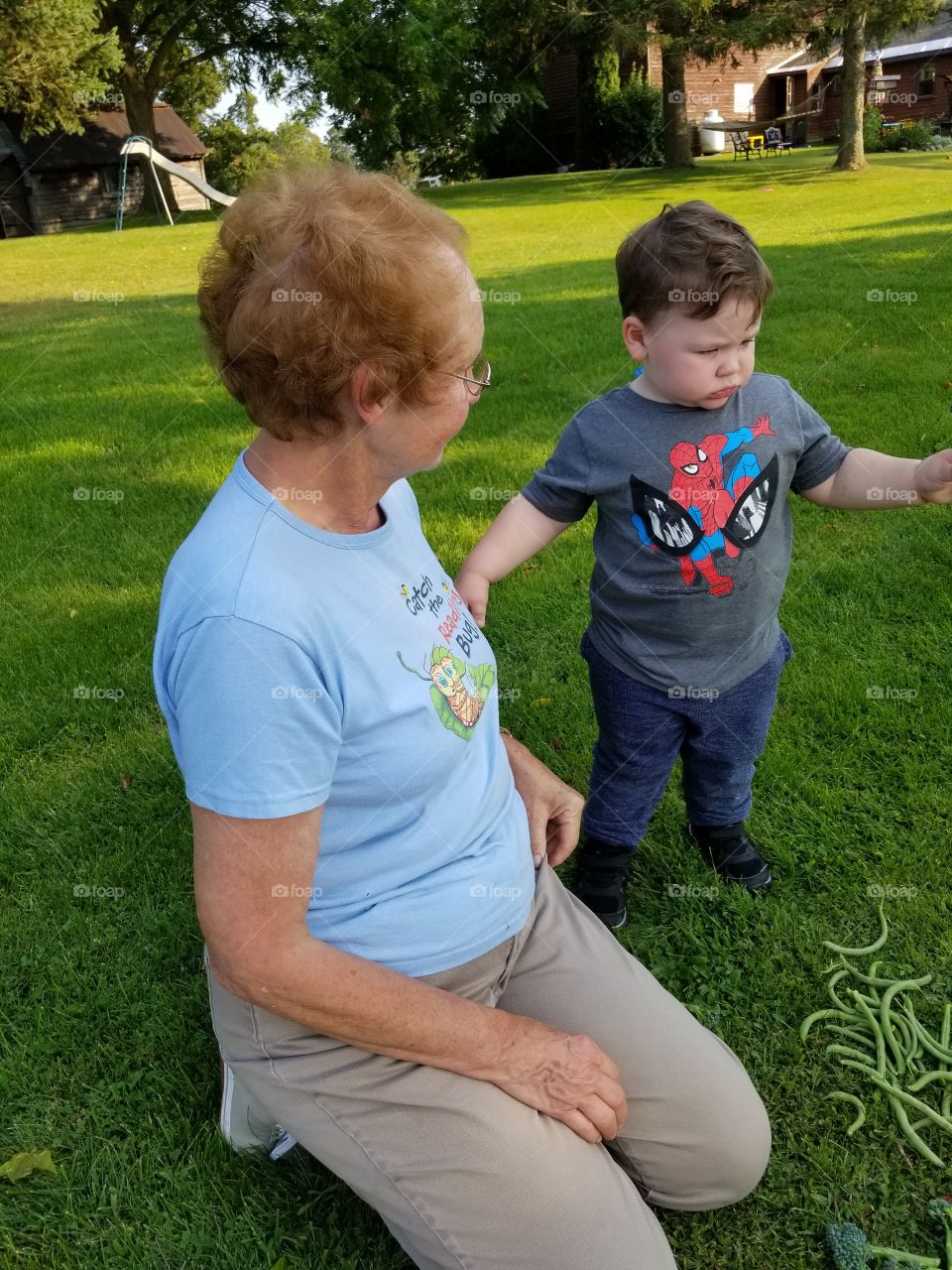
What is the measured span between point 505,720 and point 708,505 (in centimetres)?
130

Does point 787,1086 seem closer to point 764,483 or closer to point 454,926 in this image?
point 454,926

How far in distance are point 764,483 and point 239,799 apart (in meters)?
1.38

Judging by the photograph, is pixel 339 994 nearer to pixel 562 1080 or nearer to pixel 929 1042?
pixel 562 1080

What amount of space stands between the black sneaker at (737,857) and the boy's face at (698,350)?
1121 mm

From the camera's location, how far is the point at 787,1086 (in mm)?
2084

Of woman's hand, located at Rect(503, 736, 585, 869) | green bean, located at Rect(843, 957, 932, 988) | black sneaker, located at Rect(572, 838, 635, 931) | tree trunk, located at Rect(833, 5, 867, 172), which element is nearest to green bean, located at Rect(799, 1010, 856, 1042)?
green bean, located at Rect(843, 957, 932, 988)

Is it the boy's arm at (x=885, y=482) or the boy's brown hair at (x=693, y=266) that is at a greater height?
the boy's brown hair at (x=693, y=266)

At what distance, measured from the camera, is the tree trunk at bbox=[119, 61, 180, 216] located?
98.3 feet

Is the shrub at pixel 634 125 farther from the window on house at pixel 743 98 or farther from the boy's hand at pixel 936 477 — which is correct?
the boy's hand at pixel 936 477

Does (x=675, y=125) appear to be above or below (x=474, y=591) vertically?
above

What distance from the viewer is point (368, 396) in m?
1.39

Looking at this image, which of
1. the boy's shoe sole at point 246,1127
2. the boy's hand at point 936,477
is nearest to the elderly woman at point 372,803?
the boy's shoe sole at point 246,1127

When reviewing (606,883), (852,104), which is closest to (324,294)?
(606,883)

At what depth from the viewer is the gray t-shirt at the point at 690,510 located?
2.13m
